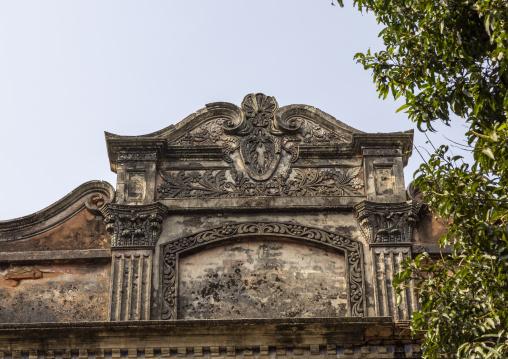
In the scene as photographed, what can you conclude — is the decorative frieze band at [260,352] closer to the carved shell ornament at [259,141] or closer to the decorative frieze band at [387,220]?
the decorative frieze band at [387,220]

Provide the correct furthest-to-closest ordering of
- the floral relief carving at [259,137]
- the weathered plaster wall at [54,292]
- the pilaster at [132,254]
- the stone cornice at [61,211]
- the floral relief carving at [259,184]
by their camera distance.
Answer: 1. the floral relief carving at [259,137]
2. the floral relief carving at [259,184]
3. the stone cornice at [61,211]
4. the weathered plaster wall at [54,292]
5. the pilaster at [132,254]

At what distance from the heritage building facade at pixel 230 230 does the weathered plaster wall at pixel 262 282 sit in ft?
0.05

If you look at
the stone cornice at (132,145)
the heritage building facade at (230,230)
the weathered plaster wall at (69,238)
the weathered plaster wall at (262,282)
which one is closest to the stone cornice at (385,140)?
the heritage building facade at (230,230)

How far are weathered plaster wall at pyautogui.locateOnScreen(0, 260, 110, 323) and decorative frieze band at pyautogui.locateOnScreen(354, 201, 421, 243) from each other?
12.3 feet

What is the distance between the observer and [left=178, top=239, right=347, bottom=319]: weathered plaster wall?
14.9 meters

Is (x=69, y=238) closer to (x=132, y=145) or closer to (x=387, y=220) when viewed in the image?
(x=132, y=145)

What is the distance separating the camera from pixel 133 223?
15555 millimetres

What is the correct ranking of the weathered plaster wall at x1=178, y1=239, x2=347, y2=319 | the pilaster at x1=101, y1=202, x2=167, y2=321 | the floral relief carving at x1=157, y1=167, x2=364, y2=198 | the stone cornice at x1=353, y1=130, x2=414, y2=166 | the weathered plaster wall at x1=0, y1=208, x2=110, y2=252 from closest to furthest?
the pilaster at x1=101, y1=202, x2=167, y2=321 < the weathered plaster wall at x1=178, y1=239, x2=347, y2=319 < the weathered plaster wall at x1=0, y1=208, x2=110, y2=252 < the floral relief carving at x1=157, y1=167, x2=364, y2=198 < the stone cornice at x1=353, y1=130, x2=414, y2=166

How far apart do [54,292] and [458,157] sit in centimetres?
656

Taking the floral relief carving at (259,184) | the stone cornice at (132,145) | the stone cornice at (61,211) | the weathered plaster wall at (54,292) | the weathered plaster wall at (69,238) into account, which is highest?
the stone cornice at (132,145)

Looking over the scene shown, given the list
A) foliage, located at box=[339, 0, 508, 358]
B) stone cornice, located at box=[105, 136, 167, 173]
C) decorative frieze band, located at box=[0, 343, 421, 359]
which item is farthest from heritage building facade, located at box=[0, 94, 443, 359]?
foliage, located at box=[339, 0, 508, 358]

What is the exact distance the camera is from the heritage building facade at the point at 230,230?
1495cm

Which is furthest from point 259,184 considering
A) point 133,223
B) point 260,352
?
point 260,352

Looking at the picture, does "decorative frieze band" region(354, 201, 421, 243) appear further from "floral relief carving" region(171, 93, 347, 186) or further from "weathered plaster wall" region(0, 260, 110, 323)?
"weathered plaster wall" region(0, 260, 110, 323)
